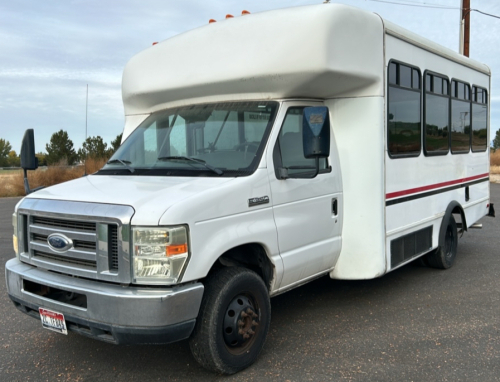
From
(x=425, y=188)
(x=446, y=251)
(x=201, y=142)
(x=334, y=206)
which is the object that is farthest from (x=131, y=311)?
(x=446, y=251)

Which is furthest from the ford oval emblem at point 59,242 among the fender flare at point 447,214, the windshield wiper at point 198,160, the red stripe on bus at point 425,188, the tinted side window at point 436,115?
the fender flare at point 447,214

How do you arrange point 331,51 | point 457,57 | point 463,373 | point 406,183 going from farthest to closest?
point 457,57 < point 406,183 < point 331,51 < point 463,373

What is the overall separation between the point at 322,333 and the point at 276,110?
2106 millimetres

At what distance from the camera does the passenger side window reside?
14.5ft

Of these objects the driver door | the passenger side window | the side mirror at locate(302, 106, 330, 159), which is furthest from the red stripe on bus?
the side mirror at locate(302, 106, 330, 159)

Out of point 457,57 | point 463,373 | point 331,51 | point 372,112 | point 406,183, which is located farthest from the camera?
point 457,57

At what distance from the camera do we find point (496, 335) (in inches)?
186

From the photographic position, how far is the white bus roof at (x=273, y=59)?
4.52 metres

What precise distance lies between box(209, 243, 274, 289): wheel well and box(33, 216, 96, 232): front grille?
111cm

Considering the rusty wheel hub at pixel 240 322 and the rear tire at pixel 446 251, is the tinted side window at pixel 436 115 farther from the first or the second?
the rusty wheel hub at pixel 240 322

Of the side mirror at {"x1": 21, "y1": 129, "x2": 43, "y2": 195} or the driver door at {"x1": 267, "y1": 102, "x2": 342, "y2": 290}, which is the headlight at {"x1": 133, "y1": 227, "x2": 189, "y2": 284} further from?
the side mirror at {"x1": 21, "y1": 129, "x2": 43, "y2": 195}

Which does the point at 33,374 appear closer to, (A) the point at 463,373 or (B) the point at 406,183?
(A) the point at 463,373

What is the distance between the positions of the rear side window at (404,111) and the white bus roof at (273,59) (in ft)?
1.14

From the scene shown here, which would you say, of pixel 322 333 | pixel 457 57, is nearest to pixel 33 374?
pixel 322 333
